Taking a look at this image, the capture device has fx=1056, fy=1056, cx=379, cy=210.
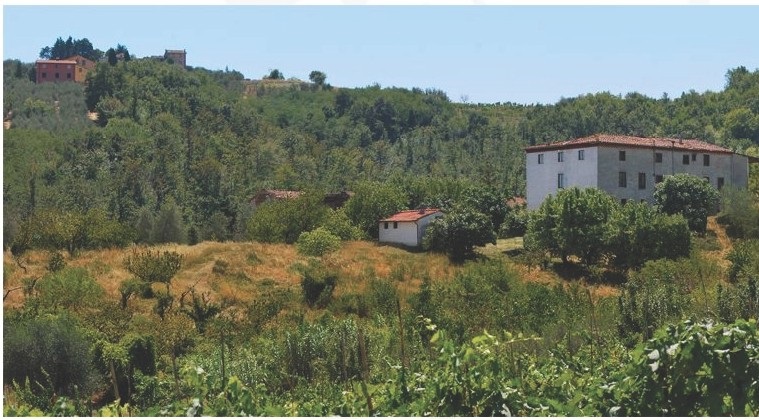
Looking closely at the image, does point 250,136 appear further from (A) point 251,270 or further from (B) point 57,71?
(A) point 251,270

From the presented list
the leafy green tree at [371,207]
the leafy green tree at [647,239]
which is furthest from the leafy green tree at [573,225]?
the leafy green tree at [371,207]

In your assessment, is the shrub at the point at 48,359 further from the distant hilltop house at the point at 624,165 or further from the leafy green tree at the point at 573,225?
the distant hilltop house at the point at 624,165

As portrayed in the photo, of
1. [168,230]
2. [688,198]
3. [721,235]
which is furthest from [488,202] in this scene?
[168,230]

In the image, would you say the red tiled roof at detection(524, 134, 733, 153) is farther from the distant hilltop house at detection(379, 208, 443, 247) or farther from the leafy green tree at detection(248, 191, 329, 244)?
the leafy green tree at detection(248, 191, 329, 244)

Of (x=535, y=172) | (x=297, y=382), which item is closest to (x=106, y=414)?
(x=297, y=382)

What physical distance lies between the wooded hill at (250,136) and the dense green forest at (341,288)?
52 centimetres

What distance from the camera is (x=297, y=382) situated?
22.9 metres

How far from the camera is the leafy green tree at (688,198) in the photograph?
53500 mm

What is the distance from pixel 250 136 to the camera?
116 meters

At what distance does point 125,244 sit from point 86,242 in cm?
248

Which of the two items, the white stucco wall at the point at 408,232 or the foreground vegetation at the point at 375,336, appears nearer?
the foreground vegetation at the point at 375,336

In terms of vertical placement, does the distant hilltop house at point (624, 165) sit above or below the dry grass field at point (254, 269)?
above

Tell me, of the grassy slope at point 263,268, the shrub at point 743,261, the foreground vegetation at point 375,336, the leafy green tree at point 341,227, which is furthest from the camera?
the leafy green tree at point 341,227

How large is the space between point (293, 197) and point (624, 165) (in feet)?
68.8
